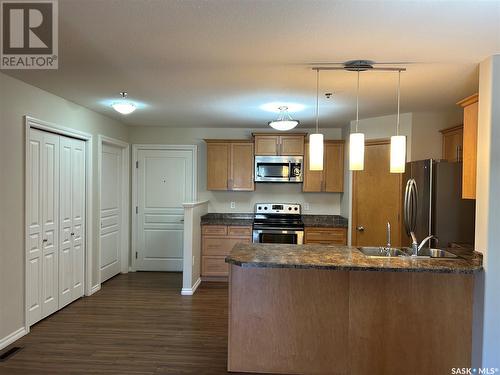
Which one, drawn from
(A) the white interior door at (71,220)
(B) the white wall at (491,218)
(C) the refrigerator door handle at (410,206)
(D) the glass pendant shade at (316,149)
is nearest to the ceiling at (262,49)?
(B) the white wall at (491,218)

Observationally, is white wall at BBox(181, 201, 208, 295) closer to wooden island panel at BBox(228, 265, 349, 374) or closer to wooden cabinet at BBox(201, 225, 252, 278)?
wooden cabinet at BBox(201, 225, 252, 278)

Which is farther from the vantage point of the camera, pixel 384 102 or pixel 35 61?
pixel 384 102

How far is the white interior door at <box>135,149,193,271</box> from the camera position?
5879mm

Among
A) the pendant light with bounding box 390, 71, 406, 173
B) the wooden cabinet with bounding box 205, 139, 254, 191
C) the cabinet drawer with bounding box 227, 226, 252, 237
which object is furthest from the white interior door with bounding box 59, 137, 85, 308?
the pendant light with bounding box 390, 71, 406, 173

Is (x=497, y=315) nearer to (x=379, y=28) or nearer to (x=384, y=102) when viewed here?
(x=379, y=28)

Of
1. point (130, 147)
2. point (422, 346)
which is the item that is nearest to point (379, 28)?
point (422, 346)

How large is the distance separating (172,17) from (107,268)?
4.30 metres

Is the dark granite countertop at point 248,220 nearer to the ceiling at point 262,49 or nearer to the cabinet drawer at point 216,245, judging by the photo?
the cabinet drawer at point 216,245

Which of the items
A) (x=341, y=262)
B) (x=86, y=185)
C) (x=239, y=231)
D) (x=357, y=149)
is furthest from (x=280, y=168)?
(x=341, y=262)

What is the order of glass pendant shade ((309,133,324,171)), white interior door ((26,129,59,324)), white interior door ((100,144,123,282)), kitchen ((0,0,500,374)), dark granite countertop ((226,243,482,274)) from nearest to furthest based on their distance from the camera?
kitchen ((0,0,500,374)) → dark granite countertop ((226,243,482,274)) → glass pendant shade ((309,133,324,171)) → white interior door ((26,129,59,324)) → white interior door ((100,144,123,282))

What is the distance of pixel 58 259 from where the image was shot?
396 cm

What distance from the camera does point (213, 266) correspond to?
5.30 m
